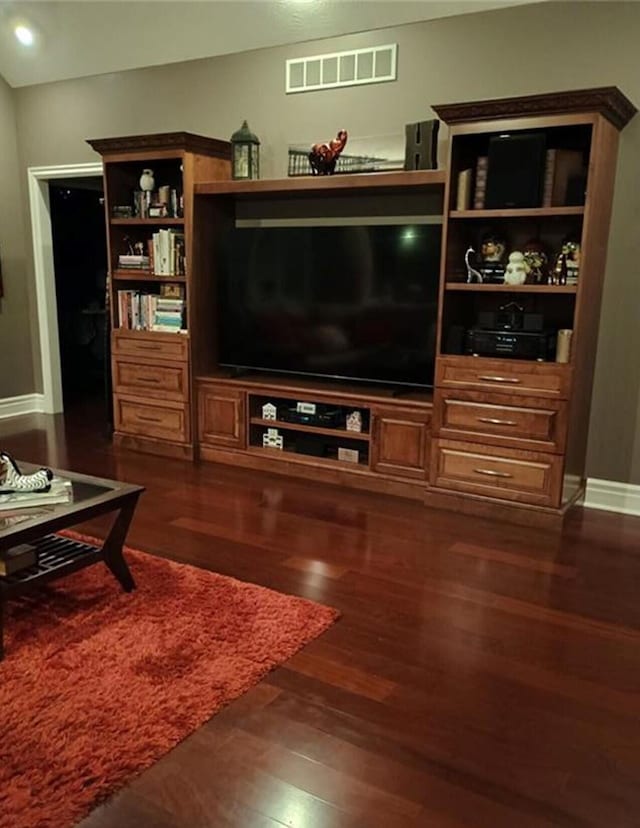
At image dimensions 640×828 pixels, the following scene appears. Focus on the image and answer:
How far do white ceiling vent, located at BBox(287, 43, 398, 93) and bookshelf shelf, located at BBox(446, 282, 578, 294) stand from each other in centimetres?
140

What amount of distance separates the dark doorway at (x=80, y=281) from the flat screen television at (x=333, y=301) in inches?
145

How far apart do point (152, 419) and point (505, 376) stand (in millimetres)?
2475

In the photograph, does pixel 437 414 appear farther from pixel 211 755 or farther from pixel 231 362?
pixel 211 755

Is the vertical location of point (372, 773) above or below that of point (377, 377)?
below

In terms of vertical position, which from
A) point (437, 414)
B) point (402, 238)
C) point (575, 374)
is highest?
point (402, 238)

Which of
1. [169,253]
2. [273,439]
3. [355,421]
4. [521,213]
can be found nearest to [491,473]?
[355,421]

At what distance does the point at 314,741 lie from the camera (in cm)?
195

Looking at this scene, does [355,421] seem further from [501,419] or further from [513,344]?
[513,344]

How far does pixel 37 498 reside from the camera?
253 centimetres

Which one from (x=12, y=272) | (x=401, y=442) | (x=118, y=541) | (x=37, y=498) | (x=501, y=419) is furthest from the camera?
(x=12, y=272)

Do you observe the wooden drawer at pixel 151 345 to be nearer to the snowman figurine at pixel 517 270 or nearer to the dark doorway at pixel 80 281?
the snowman figurine at pixel 517 270

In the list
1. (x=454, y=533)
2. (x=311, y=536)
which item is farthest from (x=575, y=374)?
(x=311, y=536)

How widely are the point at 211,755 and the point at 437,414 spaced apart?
2.37 m

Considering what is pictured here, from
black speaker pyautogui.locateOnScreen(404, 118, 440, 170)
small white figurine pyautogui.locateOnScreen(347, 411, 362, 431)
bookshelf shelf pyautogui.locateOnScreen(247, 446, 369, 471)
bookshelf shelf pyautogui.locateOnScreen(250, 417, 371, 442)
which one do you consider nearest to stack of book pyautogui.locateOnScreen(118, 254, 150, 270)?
bookshelf shelf pyautogui.locateOnScreen(250, 417, 371, 442)
